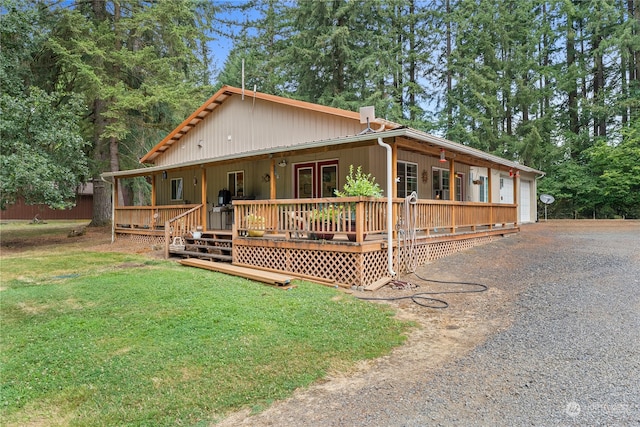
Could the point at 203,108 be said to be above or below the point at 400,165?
above

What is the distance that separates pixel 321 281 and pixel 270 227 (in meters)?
1.94

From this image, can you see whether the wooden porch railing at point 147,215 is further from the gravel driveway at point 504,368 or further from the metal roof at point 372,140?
the gravel driveway at point 504,368

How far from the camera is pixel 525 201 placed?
824 inches

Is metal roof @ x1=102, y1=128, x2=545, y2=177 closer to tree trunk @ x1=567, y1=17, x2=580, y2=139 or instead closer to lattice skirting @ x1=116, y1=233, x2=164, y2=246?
lattice skirting @ x1=116, y1=233, x2=164, y2=246

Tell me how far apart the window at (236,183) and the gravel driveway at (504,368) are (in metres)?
7.94

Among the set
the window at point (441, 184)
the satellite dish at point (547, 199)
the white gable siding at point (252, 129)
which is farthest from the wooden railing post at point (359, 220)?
the satellite dish at point (547, 199)

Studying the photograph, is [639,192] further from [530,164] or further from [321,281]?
[321,281]

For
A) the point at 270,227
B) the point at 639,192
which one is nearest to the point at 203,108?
the point at 270,227

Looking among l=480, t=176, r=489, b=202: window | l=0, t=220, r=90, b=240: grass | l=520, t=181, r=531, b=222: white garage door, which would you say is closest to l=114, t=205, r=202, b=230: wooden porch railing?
l=0, t=220, r=90, b=240: grass

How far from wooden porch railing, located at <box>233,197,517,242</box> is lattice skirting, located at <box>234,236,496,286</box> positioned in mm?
380

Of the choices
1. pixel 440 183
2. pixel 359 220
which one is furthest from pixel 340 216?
pixel 440 183

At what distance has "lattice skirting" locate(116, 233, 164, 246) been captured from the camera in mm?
13366

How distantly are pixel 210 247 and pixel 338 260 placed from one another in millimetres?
4467

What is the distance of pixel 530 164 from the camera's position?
22.9 meters
